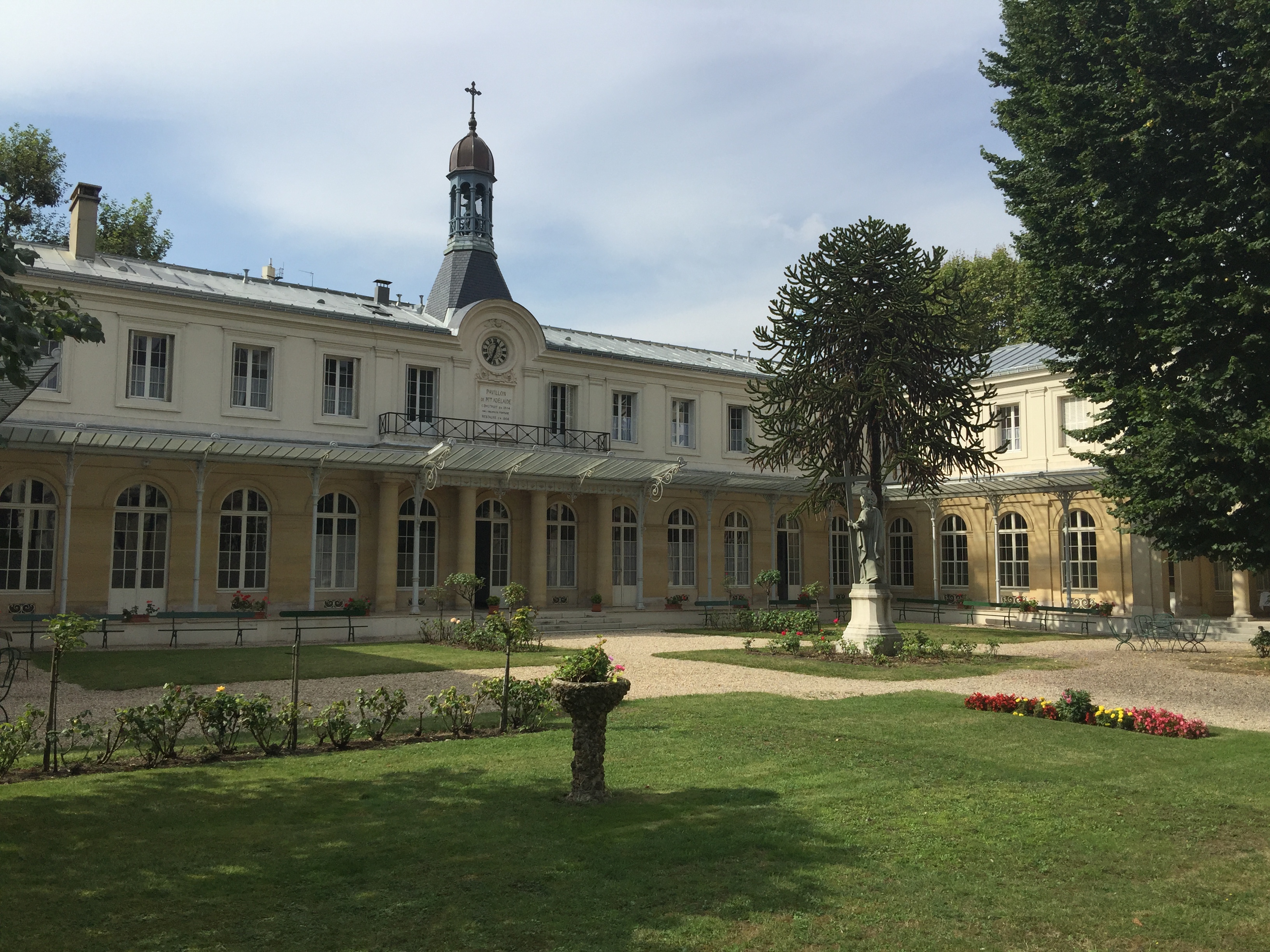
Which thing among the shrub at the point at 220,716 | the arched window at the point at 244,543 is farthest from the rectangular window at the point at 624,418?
the shrub at the point at 220,716

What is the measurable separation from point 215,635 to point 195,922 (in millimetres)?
15174

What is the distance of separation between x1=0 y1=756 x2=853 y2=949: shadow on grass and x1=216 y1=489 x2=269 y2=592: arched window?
A: 50.1 feet

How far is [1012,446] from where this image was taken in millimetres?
28578

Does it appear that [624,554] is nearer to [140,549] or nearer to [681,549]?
[681,549]

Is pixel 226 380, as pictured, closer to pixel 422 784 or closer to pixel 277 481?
pixel 277 481

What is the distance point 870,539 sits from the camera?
16.1 m

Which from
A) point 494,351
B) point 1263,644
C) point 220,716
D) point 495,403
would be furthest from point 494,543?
point 220,716

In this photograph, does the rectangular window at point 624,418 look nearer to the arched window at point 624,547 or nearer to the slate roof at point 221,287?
the arched window at point 624,547

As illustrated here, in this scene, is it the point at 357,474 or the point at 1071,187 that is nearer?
the point at 1071,187

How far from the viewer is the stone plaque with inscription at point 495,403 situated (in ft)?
82.2

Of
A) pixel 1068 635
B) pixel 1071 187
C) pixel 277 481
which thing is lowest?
pixel 1068 635

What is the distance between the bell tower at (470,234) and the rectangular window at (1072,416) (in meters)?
16.0

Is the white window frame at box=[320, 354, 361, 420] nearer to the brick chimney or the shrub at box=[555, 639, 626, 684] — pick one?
the brick chimney

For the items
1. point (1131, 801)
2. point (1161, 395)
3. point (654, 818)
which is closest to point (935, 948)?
point (654, 818)
